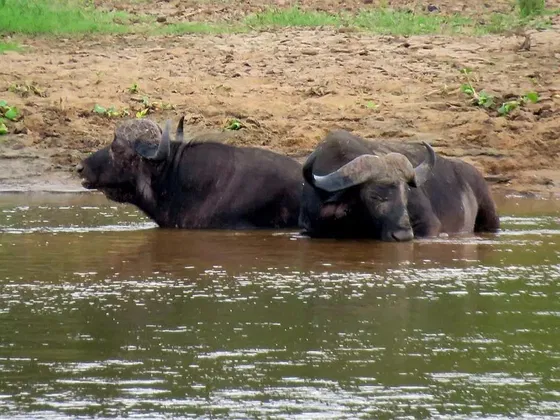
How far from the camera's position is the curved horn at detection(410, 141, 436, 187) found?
426 inches

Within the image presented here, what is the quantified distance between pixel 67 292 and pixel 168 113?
786cm

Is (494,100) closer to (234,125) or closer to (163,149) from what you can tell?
(234,125)

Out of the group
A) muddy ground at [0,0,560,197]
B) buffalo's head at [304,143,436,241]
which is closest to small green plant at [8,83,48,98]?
muddy ground at [0,0,560,197]

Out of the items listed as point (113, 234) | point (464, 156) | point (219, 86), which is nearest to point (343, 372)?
point (113, 234)

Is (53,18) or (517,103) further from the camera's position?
(53,18)

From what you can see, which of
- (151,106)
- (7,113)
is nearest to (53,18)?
(151,106)

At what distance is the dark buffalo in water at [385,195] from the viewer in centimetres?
A: 1055

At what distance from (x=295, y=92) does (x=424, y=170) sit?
224 inches

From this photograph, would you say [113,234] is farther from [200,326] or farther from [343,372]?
[343,372]

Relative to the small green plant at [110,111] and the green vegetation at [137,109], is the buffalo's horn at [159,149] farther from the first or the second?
the small green plant at [110,111]

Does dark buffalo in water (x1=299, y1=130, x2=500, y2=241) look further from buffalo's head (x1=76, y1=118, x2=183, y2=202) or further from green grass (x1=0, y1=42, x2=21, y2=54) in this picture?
green grass (x1=0, y1=42, x2=21, y2=54)

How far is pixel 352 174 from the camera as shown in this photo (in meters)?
10.5

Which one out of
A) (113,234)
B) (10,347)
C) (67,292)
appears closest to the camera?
(10,347)

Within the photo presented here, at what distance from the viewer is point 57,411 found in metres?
5.50
